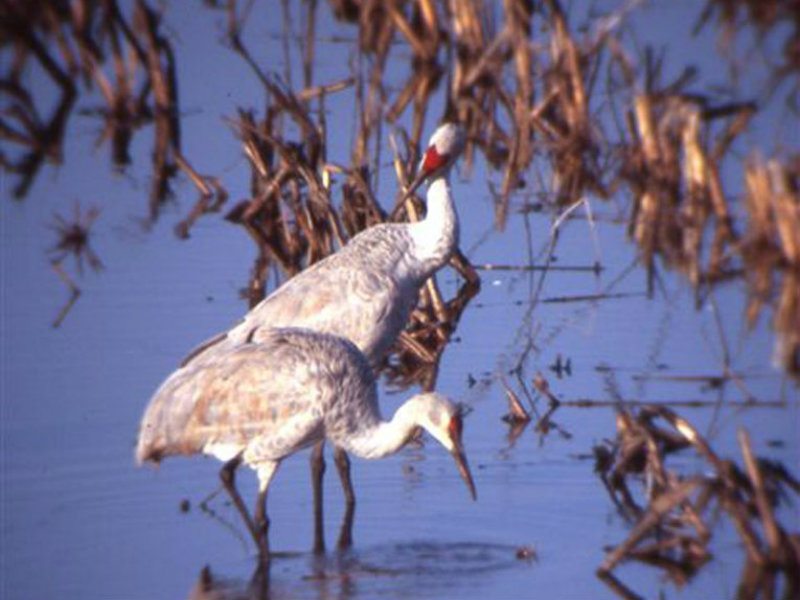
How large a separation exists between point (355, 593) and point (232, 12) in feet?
19.3

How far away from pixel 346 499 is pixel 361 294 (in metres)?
1.04

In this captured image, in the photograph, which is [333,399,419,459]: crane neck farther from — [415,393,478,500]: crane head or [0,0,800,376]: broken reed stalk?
[0,0,800,376]: broken reed stalk

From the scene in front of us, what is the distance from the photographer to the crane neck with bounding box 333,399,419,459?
8.24 m

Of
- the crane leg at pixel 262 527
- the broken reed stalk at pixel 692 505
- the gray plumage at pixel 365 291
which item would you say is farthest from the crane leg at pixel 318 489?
the broken reed stalk at pixel 692 505

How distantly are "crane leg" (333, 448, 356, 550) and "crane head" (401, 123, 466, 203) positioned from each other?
1.72 meters

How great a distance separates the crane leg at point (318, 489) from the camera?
8.20 meters

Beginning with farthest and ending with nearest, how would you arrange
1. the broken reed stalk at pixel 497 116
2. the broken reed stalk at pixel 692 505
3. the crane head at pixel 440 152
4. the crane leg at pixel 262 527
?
1. the crane head at pixel 440 152
2. the broken reed stalk at pixel 497 116
3. the crane leg at pixel 262 527
4. the broken reed stalk at pixel 692 505

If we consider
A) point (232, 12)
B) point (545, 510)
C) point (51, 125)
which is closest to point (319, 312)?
point (545, 510)

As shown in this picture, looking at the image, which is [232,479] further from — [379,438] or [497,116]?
[497,116]

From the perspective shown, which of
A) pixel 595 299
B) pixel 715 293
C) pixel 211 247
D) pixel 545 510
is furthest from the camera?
pixel 211 247

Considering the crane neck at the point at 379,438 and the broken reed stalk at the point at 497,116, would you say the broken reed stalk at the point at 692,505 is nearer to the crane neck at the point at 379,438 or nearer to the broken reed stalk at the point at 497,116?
the broken reed stalk at the point at 497,116

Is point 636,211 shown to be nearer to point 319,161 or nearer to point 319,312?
point 319,161

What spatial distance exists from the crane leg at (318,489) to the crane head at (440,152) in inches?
66.2

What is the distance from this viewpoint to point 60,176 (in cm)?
1270
